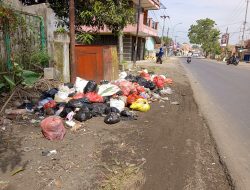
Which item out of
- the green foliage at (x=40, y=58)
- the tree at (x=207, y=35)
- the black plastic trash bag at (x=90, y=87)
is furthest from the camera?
the tree at (x=207, y=35)

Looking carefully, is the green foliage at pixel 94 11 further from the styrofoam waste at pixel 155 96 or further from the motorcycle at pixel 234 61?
the motorcycle at pixel 234 61

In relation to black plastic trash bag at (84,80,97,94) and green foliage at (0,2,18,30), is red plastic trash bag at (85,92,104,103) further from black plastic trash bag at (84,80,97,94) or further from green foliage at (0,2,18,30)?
green foliage at (0,2,18,30)

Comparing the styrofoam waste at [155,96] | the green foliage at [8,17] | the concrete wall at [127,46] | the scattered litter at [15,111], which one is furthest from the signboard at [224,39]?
the scattered litter at [15,111]

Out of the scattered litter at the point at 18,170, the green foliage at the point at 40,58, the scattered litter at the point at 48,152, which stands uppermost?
the green foliage at the point at 40,58

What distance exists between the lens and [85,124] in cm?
588

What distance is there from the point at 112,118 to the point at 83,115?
22.4 inches

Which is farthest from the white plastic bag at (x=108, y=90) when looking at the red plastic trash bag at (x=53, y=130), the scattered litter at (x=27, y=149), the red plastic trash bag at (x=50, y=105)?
the scattered litter at (x=27, y=149)

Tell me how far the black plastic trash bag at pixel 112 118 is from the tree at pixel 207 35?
282 ft

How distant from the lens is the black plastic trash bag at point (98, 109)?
645cm

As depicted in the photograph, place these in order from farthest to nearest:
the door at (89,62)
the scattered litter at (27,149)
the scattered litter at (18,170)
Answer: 1. the door at (89,62)
2. the scattered litter at (27,149)
3. the scattered litter at (18,170)

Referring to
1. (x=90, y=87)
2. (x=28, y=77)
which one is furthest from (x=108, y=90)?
(x=28, y=77)

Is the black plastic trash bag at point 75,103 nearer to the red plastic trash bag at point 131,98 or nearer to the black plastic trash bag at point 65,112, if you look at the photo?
the black plastic trash bag at point 65,112

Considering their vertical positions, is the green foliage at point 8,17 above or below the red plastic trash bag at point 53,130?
above

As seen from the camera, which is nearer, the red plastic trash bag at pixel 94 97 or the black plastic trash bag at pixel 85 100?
the black plastic trash bag at pixel 85 100
